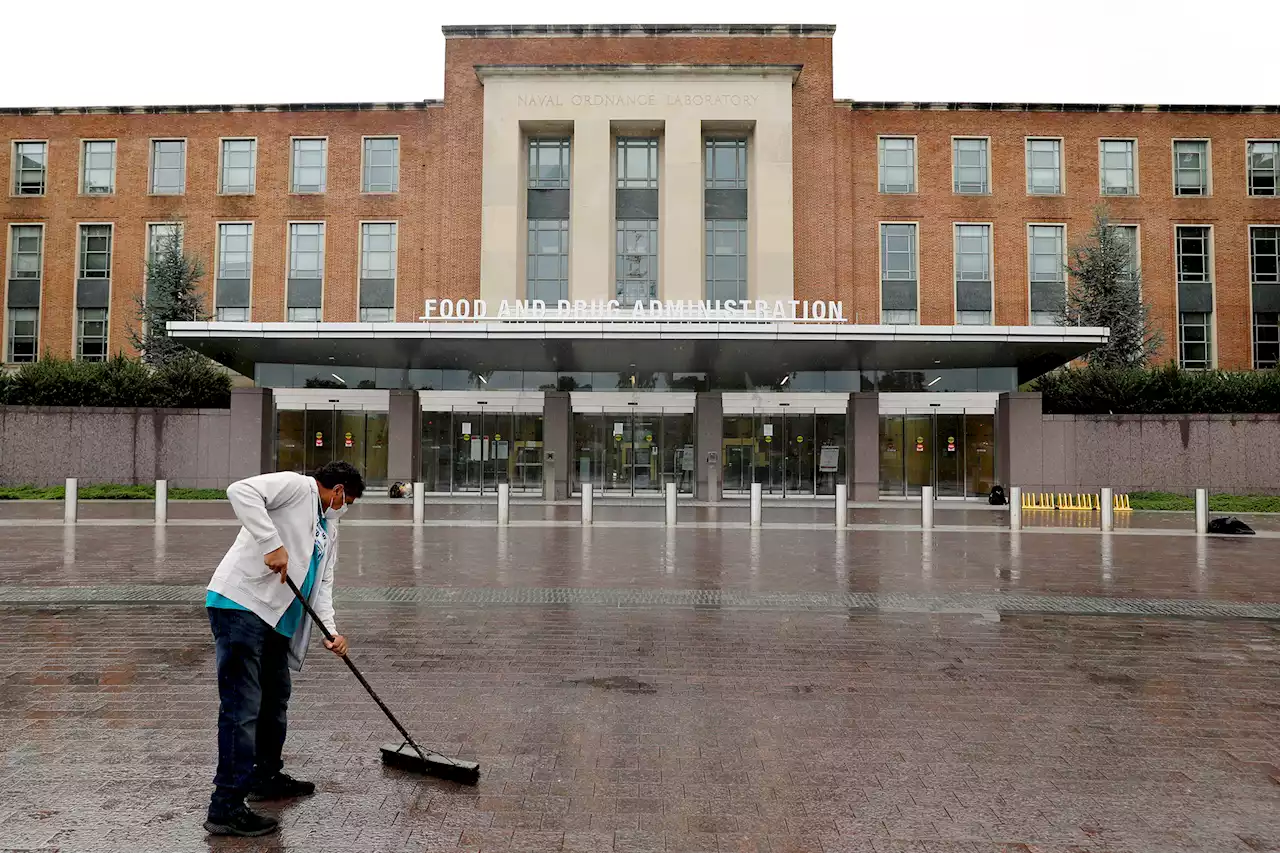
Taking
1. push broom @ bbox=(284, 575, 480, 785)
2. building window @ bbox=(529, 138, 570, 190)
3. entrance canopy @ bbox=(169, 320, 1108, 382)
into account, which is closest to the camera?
push broom @ bbox=(284, 575, 480, 785)

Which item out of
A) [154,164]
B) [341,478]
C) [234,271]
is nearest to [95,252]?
[154,164]

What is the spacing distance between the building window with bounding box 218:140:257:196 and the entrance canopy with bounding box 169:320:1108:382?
1074 cm

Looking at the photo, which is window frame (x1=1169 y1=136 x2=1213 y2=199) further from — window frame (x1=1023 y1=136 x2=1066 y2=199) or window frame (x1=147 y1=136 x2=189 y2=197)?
window frame (x1=147 y1=136 x2=189 y2=197)

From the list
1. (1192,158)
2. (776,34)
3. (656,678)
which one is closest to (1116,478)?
(1192,158)

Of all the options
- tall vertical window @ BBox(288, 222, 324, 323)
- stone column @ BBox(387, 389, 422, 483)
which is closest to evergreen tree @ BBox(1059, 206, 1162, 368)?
stone column @ BBox(387, 389, 422, 483)

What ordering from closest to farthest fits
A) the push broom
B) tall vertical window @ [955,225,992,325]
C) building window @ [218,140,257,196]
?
1. the push broom
2. tall vertical window @ [955,225,992,325]
3. building window @ [218,140,257,196]

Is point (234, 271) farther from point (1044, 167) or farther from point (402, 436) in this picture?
point (1044, 167)

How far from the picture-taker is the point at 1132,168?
1414 inches

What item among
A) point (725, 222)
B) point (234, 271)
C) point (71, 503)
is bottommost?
point (71, 503)

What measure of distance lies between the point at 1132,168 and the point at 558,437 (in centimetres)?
2662

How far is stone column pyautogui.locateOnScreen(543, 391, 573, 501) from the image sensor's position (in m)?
29.5

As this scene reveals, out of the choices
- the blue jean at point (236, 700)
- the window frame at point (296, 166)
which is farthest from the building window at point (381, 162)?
the blue jean at point (236, 700)

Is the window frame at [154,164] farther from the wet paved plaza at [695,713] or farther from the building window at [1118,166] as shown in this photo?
the building window at [1118,166]

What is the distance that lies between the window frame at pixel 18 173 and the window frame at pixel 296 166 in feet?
35.4
